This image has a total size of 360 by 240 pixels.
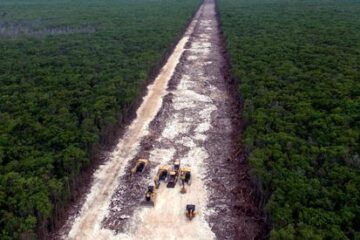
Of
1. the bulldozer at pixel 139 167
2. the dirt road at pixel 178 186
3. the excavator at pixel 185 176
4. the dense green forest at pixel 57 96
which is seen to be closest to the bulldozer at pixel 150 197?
the dirt road at pixel 178 186

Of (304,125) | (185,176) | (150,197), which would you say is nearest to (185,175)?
(185,176)

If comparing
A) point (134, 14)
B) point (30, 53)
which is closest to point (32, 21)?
point (134, 14)

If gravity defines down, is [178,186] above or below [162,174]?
below

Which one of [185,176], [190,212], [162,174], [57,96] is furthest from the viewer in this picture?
[57,96]

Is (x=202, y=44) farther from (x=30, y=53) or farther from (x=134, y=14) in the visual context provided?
(x=134, y=14)

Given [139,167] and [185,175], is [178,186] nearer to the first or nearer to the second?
[185,175]

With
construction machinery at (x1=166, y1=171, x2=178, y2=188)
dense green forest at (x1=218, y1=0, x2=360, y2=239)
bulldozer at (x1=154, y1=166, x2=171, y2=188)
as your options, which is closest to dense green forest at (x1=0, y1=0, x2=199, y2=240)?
bulldozer at (x1=154, y1=166, x2=171, y2=188)

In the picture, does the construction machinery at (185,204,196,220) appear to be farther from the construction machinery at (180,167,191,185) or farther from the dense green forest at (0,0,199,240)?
the dense green forest at (0,0,199,240)
